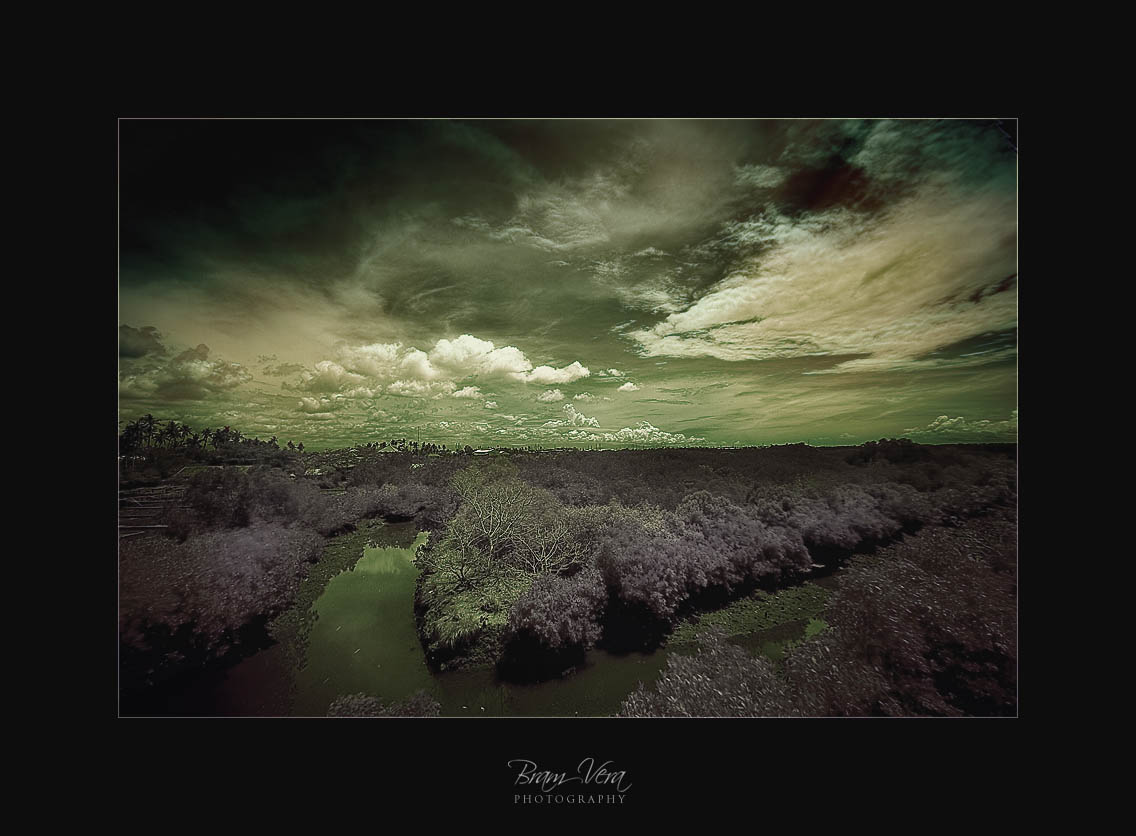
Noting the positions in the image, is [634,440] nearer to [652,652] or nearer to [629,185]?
[652,652]

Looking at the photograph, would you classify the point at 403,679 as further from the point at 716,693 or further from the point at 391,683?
the point at 716,693

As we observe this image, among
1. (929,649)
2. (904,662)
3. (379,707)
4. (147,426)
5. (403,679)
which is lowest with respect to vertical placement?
(379,707)

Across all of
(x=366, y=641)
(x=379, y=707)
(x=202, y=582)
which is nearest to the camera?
(x=379, y=707)

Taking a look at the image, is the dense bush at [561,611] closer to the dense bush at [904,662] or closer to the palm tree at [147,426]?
the dense bush at [904,662]

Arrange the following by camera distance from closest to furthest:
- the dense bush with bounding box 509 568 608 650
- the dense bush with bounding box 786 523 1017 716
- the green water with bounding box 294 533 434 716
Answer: the dense bush with bounding box 786 523 1017 716, the green water with bounding box 294 533 434 716, the dense bush with bounding box 509 568 608 650

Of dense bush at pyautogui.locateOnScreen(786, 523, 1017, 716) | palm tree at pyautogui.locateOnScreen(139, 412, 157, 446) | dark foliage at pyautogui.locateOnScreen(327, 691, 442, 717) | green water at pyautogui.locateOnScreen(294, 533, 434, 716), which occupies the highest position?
palm tree at pyautogui.locateOnScreen(139, 412, 157, 446)

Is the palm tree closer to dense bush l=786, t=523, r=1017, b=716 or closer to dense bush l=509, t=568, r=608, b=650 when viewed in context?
dense bush l=509, t=568, r=608, b=650

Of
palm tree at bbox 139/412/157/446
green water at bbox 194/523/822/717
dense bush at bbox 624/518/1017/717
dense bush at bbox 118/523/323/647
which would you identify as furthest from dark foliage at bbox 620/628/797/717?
palm tree at bbox 139/412/157/446

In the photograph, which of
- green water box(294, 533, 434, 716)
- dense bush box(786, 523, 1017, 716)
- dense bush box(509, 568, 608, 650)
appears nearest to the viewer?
dense bush box(786, 523, 1017, 716)

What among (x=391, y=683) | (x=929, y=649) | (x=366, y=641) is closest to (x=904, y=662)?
(x=929, y=649)

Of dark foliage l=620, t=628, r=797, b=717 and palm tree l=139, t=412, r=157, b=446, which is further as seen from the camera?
palm tree l=139, t=412, r=157, b=446

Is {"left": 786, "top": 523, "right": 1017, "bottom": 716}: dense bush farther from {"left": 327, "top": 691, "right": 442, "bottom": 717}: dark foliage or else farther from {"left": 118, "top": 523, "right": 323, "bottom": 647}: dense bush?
{"left": 118, "top": 523, "right": 323, "bottom": 647}: dense bush

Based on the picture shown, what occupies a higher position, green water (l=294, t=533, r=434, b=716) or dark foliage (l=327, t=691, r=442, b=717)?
green water (l=294, t=533, r=434, b=716)
